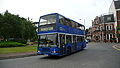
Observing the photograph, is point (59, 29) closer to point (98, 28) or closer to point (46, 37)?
point (46, 37)

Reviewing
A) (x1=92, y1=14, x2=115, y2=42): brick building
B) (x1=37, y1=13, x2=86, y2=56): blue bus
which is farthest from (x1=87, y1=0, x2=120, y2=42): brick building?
(x1=37, y1=13, x2=86, y2=56): blue bus

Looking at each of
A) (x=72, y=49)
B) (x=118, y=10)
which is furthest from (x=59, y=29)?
(x=118, y=10)

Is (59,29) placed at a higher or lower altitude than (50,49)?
higher

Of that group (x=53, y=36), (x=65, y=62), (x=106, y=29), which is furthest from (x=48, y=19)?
(x=106, y=29)

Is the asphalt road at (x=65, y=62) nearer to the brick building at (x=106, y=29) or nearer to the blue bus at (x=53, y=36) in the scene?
the blue bus at (x=53, y=36)

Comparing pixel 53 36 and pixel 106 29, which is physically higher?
pixel 106 29

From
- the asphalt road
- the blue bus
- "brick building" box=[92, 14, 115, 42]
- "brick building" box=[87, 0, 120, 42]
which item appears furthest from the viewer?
"brick building" box=[92, 14, 115, 42]

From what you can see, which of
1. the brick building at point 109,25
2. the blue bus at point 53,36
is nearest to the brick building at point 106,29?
the brick building at point 109,25

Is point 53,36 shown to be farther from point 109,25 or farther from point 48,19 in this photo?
point 109,25

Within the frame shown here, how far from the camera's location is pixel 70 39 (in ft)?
46.9

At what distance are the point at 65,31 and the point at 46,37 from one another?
2.27 metres

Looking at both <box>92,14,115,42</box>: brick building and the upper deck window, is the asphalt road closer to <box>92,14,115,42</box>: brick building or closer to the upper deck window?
the upper deck window

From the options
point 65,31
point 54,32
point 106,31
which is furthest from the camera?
point 106,31

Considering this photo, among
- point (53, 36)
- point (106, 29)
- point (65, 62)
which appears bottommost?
point (65, 62)
